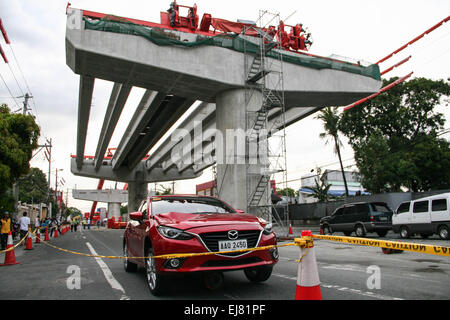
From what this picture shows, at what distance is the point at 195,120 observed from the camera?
3250 cm

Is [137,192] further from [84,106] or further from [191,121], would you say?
[84,106]

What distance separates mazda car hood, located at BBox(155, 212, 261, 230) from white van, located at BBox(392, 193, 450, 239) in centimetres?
1210

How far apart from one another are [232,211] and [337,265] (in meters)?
3.61

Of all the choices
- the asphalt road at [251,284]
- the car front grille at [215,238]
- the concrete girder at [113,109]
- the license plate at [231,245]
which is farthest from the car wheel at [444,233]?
the concrete girder at [113,109]

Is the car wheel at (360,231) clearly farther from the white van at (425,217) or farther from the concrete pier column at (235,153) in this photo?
the concrete pier column at (235,153)

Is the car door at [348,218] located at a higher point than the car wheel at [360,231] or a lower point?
higher

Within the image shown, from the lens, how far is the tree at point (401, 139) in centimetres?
3550

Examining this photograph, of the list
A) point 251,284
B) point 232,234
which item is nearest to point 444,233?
point 251,284

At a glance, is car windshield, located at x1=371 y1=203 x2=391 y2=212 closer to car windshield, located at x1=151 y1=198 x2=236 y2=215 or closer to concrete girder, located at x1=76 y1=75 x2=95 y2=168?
car windshield, located at x1=151 y1=198 x2=236 y2=215

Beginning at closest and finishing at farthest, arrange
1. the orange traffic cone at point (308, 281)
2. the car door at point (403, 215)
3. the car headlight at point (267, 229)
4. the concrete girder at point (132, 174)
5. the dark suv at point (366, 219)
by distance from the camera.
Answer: the orange traffic cone at point (308, 281) → the car headlight at point (267, 229) → the car door at point (403, 215) → the dark suv at point (366, 219) → the concrete girder at point (132, 174)

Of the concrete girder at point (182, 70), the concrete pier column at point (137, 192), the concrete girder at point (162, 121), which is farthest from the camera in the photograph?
the concrete pier column at point (137, 192)

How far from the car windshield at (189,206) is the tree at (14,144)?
38.4ft

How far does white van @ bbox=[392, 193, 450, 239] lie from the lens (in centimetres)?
1450
